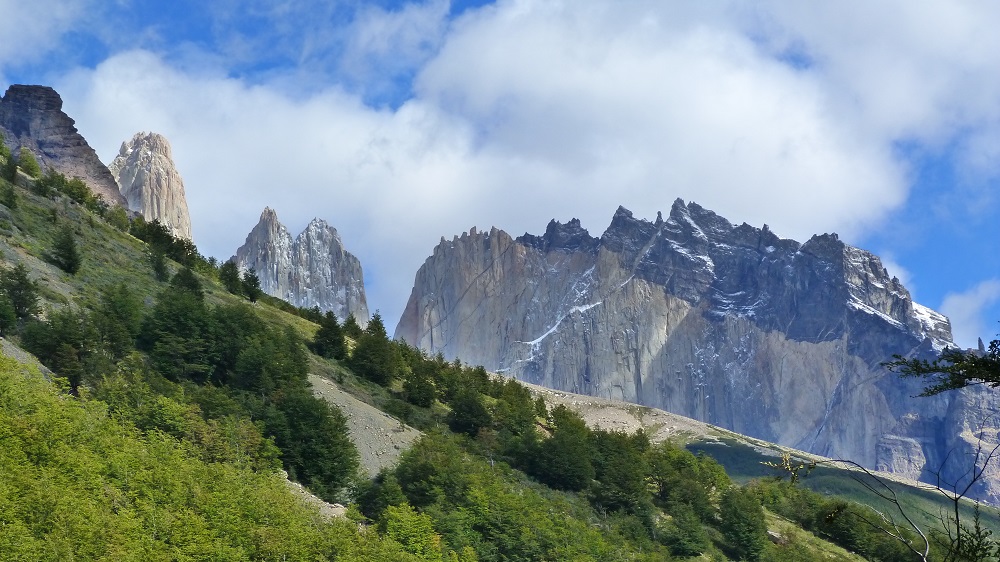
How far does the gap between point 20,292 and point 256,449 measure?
82.0ft

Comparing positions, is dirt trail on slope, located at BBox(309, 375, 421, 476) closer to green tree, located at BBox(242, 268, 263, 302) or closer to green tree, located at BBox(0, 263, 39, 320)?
green tree, located at BBox(0, 263, 39, 320)

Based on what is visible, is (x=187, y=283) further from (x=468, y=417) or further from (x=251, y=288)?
(x=468, y=417)

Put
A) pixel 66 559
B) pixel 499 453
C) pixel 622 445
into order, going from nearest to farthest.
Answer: pixel 66 559 < pixel 499 453 < pixel 622 445

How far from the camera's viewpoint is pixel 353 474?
278 feet

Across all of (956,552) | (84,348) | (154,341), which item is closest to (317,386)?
(154,341)

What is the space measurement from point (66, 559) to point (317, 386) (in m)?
63.7

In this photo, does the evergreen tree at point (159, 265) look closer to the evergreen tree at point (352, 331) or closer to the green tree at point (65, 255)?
the green tree at point (65, 255)

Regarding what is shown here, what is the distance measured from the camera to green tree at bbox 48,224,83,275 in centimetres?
9794

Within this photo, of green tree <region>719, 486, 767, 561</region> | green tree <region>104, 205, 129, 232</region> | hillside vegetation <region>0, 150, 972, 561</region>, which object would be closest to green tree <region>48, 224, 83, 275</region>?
hillside vegetation <region>0, 150, 972, 561</region>

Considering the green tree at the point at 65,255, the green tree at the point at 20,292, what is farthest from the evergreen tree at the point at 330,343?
the green tree at the point at 20,292

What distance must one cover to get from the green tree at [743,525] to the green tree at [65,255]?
7652 centimetres

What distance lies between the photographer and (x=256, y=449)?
250ft

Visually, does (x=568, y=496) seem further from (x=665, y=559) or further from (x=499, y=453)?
(x=665, y=559)

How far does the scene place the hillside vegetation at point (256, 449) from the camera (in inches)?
2000
